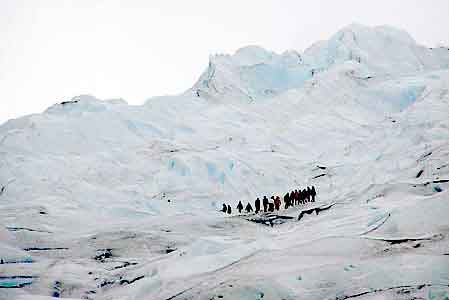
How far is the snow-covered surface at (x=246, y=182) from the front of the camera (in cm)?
777

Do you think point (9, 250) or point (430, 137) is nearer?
point (9, 250)

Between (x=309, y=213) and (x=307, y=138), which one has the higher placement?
(x=307, y=138)

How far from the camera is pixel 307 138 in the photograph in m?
34.7

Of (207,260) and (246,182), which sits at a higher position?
(246,182)

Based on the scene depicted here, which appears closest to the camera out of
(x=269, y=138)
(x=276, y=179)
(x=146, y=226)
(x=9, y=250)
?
(x=9, y=250)

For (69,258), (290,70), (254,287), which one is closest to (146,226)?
(69,258)

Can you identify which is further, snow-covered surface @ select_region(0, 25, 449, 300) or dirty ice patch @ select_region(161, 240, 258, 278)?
dirty ice patch @ select_region(161, 240, 258, 278)

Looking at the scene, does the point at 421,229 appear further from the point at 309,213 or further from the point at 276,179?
the point at 276,179

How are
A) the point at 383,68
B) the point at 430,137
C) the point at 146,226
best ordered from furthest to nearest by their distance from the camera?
the point at 383,68 → the point at 430,137 → the point at 146,226

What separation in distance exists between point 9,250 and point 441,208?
9.19 meters

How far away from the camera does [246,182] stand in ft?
90.2

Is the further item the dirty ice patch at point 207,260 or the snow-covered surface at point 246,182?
the dirty ice patch at point 207,260

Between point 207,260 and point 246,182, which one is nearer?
point 207,260

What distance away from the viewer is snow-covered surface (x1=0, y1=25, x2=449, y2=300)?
25.5 ft
